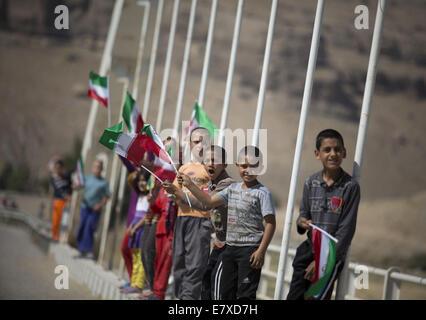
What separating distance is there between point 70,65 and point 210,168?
6495 centimetres

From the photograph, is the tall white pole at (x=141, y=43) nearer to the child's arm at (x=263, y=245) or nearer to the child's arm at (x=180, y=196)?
the child's arm at (x=180, y=196)

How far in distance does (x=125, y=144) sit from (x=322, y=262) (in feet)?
6.22

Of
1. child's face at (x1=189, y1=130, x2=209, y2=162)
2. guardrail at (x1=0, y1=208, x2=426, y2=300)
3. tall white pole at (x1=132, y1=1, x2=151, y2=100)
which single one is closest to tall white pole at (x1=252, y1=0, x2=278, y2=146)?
child's face at (x1=189, y1=130, x2=209, y2=162)

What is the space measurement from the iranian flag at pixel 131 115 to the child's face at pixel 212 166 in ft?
5.62

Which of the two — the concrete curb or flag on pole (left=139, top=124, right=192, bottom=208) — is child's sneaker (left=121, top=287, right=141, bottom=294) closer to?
the concrete curb

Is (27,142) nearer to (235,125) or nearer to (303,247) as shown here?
Answer: (235,125)

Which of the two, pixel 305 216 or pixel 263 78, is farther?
pixel 263 78

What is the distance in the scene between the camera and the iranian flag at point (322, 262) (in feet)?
11.4

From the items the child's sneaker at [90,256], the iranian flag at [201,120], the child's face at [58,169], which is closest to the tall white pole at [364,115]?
the iranian flag at [201,120]

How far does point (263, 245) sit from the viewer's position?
389 cm

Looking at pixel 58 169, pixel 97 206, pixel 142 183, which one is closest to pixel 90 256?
pixel 97 206

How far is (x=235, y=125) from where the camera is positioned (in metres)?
59.7

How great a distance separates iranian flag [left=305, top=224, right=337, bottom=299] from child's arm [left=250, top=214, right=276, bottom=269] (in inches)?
17.2

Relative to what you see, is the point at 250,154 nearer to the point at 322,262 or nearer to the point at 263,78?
the point at 322,262
